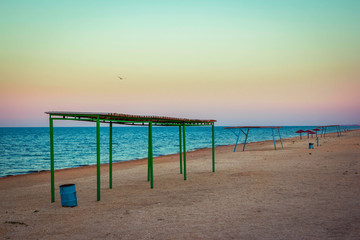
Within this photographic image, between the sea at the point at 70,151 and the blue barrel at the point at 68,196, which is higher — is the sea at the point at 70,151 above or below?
below

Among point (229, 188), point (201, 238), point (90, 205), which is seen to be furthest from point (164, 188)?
point (201, 238)

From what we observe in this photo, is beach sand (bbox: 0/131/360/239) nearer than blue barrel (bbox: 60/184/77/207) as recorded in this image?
Yes

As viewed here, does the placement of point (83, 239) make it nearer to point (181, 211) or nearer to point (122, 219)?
point (122, 219)

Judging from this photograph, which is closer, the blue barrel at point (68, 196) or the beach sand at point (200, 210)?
the beach sand at point (200, 210)

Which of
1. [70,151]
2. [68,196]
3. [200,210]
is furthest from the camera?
[70,151]

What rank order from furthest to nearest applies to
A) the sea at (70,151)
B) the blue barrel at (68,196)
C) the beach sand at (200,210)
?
the sea at (70,151) → the blue barrel at (68,196) → the beach sand at (200,210)

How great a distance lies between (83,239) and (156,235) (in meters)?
1.57

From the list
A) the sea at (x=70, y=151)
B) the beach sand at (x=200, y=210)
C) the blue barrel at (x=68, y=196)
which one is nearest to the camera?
the beach sand at (x=200, y=210)

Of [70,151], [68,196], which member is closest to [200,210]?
[68,196]

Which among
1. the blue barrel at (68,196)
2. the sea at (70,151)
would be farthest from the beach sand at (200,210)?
the sea at (70,151)

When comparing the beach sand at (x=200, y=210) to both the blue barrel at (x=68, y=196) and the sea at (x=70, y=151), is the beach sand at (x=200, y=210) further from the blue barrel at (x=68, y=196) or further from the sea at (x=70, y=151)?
the sea at (x=70, y=151)

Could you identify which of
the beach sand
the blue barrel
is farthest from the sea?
the blue barrel

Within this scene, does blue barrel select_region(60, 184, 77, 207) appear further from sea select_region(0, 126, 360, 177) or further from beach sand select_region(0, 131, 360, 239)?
sea select_region(0, 126, 360, 177)

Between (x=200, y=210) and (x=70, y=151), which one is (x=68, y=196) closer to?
(x=200, y=210)
